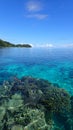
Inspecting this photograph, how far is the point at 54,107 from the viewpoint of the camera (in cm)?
1175

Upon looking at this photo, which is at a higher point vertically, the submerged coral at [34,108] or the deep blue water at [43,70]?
the deep blue water at [43,70]

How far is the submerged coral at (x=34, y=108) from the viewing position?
9211 mm

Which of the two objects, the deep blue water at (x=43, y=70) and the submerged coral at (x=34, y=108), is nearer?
the submerged coral at (x=34, y=108)

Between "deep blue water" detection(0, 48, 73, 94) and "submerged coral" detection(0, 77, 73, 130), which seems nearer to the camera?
"submerged coral" detection(0, 77, 73, 130)

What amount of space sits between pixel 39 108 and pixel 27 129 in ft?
8.55

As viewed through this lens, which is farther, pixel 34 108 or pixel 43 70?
pixel 43 70

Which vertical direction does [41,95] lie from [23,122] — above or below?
above

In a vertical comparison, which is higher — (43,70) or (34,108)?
(43,70)

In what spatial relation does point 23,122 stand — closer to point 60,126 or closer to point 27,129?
point 27,129

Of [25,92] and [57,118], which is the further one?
[25,92]

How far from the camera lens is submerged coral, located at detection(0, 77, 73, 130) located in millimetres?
9211

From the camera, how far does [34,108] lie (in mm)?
10930

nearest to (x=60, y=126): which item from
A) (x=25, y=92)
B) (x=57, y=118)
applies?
(x=57, y=118)

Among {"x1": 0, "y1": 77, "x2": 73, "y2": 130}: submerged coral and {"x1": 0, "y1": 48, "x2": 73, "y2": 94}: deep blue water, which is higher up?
{"x1": 0, "y1": 48, "x2": 73, "y2": 94}: deep blue water
